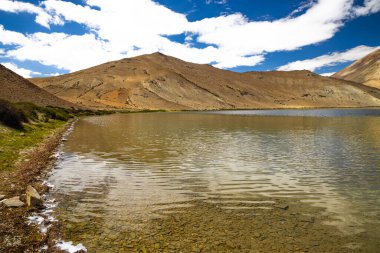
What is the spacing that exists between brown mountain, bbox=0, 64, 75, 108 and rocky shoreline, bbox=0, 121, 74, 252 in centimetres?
7514

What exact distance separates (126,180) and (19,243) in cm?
730

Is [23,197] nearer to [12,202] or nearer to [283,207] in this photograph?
[12,202]

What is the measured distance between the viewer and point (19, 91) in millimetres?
91250

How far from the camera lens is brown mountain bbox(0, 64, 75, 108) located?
Answer: 85.8 m

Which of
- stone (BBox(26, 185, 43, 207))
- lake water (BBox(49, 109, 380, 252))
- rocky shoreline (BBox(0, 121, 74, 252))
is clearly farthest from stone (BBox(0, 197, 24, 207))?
lake water (BBox(49, 109, 380, 252))

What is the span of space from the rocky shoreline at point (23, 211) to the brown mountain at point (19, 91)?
247 ft

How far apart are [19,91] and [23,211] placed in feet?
299

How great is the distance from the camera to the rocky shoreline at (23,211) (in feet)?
26.7

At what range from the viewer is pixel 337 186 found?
14266 millimetres

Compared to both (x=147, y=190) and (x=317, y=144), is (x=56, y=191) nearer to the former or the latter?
(x=147, y=190)

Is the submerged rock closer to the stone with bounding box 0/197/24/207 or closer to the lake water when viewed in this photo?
the lake water

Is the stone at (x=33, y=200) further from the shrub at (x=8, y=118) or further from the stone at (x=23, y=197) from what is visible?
the shrub at (x=8, y=118)

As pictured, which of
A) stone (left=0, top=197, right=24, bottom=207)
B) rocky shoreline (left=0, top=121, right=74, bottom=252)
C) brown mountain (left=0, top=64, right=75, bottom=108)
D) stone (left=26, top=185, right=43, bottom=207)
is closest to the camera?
rocky shoreline (left=0, top=121, right=74, bottom=252)

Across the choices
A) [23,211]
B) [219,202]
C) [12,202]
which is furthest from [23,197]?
[219,202]
